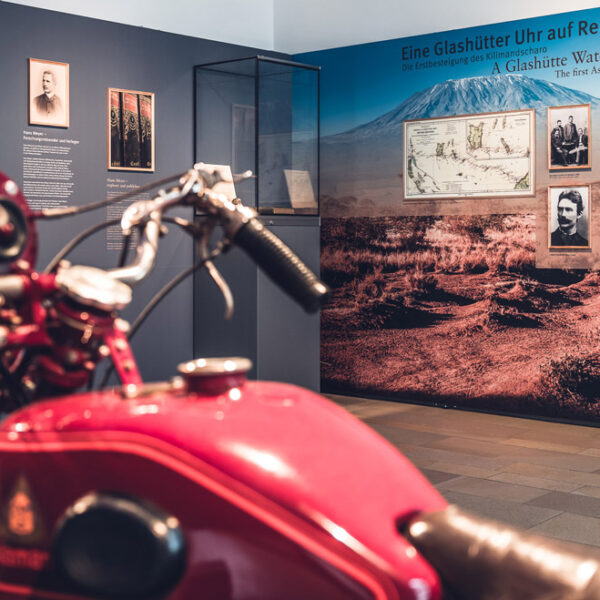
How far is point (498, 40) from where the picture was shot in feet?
21.1

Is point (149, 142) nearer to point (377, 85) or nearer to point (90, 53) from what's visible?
point (90, 53)

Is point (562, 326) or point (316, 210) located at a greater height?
point (316, 210)

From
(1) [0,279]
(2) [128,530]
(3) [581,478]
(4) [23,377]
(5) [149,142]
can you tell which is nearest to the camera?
(2) [128,530]

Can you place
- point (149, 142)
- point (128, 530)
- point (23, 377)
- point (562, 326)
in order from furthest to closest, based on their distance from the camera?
point (149, 142) → point (562, 326) → point (23, 377) → point (128, 530)

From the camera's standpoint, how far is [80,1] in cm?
630

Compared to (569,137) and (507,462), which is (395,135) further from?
(507,462)

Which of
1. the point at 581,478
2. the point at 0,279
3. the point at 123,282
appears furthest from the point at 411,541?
the point at 581,478

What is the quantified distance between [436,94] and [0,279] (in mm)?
5736

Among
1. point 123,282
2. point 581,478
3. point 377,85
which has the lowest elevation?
point 581,478

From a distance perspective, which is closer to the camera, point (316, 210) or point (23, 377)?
point (23, 377)

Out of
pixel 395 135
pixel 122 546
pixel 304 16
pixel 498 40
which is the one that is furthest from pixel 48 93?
pixel 122 546

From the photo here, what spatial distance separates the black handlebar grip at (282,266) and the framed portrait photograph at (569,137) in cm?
491

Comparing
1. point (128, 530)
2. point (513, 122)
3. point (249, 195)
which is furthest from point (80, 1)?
point (128, 530)

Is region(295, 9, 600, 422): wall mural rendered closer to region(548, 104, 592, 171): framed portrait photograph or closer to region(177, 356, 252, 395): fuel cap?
region(548, 104, 592, 171): framed portrait photograph
